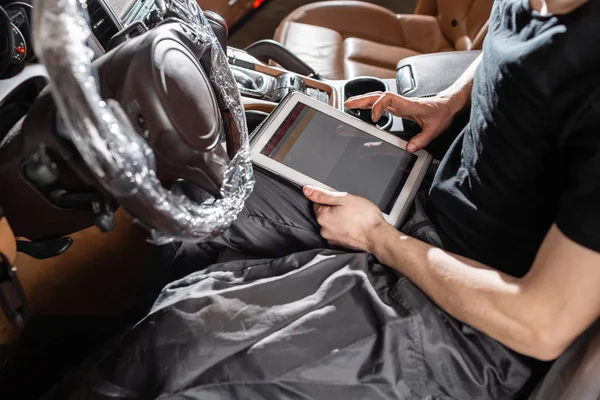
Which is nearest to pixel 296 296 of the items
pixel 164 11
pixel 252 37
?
pixel 164 11

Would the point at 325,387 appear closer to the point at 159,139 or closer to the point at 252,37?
the point at 159,139

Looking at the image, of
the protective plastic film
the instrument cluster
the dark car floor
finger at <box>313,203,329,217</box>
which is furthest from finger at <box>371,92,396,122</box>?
the dark car floor

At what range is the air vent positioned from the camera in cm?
86

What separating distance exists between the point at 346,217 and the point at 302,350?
22 cm

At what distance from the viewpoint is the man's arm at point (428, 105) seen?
1004 mm

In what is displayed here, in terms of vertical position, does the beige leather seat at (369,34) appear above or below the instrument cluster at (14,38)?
below

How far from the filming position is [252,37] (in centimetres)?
205

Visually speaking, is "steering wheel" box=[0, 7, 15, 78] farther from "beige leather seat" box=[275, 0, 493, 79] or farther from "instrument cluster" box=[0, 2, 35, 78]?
"beige leather seat" box=[275, 0, 493, 79]

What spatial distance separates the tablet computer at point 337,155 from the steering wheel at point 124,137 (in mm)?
145

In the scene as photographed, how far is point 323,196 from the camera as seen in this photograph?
0.86 m

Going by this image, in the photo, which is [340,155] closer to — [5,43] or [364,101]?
[364,101]

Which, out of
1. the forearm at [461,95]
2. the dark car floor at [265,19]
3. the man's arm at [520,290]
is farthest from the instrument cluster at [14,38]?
the dark car floor at [265,19]

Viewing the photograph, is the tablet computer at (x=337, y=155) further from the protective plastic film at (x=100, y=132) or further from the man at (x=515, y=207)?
the protective plastic film at (x=100, y=132)

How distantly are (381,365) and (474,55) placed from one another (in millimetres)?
756
